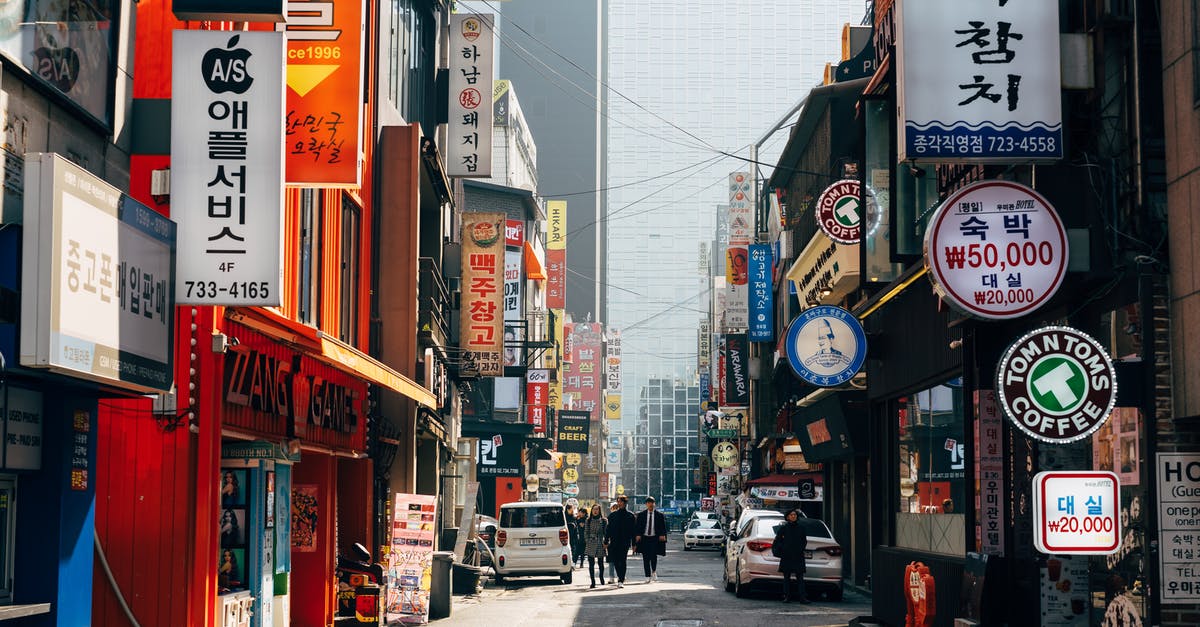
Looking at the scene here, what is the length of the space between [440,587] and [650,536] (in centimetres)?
1006

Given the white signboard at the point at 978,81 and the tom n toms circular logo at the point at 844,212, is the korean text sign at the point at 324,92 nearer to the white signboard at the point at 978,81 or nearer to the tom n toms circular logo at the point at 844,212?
the white signboard at the point at 978,81

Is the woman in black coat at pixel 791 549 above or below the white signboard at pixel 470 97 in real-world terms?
below

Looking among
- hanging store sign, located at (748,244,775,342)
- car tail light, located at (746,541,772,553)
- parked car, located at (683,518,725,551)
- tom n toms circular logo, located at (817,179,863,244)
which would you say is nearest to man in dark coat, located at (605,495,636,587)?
A: car tail light, located at (746,541,772,553)

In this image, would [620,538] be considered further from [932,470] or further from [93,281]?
[93,281]

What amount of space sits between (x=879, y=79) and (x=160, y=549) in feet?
33.7

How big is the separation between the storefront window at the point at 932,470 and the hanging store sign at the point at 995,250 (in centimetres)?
353

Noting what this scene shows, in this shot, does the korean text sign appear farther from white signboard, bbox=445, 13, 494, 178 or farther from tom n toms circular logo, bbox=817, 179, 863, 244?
white signboard, bbox=445, 13, 494, 178

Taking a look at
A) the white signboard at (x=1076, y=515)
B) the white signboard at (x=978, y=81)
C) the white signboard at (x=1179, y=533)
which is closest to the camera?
the white signboard at (x=1076, y=515)

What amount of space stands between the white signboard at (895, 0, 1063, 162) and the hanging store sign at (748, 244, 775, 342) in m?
36.3

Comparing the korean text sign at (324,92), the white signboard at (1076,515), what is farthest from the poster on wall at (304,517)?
the white signboard at (1076,515)

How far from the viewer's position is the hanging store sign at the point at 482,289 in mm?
32938

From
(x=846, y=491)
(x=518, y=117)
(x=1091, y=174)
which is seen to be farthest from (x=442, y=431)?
(x=518, y=117)

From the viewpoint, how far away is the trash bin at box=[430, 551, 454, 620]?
65.5 ft

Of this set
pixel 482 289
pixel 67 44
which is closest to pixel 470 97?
pixel 482 289
